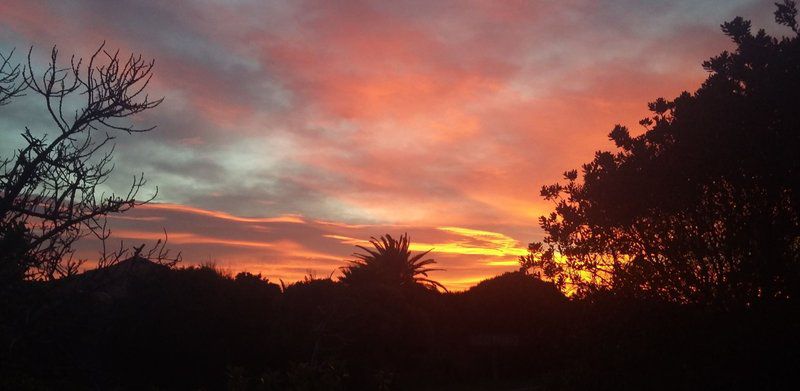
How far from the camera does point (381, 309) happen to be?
3117 centimetres

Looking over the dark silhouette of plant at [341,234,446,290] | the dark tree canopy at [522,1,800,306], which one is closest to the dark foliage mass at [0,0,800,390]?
the dark tree canopy at [522,1,800,306]

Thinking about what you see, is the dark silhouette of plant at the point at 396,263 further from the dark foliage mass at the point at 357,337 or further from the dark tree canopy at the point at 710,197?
the dark tree canopy at the point at 710,197

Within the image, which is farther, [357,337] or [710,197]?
[357,337]

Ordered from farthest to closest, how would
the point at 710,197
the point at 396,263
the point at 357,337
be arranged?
1. the point at 396,263
2. the point at 357,337
3. the point at 710,197

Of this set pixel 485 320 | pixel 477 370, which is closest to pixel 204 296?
pixel 477 370

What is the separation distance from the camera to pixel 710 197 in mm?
11539

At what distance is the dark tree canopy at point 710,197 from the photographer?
1088cm

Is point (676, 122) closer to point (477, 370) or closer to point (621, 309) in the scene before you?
point (621, 309)

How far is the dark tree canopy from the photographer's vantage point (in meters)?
10.9

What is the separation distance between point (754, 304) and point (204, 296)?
2136cm

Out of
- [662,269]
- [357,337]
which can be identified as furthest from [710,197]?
[357,337]

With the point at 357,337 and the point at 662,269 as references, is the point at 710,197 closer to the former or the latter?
the point at 662,269

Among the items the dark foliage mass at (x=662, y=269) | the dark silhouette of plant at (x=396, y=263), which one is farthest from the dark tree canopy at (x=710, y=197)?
the dark silhouette of plant at (x=396, y=263)

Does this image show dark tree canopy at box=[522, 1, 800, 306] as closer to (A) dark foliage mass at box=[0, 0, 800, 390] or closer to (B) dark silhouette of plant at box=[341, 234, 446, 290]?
(A) dark foliage mass at box=[0, 0, 800, 390]
